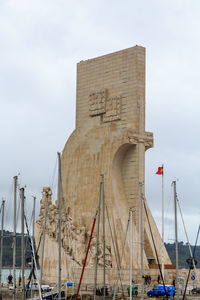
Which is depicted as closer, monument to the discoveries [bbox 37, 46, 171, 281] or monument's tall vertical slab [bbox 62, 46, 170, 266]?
monument to the discoveries [bbox 37, 46, 171, 281]

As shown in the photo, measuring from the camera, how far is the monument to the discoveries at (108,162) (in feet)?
116

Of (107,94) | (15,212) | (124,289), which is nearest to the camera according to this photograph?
(15,212)

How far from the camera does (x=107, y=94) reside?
37.2 m

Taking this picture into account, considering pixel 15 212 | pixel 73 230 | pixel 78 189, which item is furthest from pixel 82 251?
pixel 15 212

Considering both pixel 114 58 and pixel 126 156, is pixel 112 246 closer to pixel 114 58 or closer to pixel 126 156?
pixel 126 156

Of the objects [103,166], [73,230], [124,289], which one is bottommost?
[124,289]

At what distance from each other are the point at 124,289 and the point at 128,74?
11289mm

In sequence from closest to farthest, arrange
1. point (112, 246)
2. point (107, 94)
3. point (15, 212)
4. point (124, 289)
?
1. point (15, 212)
2. point (124, 289)
3. point (112, 246)
4. point (107, 94)

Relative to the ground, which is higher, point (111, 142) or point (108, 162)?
point (111, 142)

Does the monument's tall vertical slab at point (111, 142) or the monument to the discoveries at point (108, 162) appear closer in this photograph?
the monument to the discoveries at point (108, 162)

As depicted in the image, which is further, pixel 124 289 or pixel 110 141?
pixel 110 141

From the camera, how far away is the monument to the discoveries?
3544 cm

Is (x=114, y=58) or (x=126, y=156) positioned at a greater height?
(x=114, y=58)

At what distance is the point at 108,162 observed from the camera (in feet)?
119
